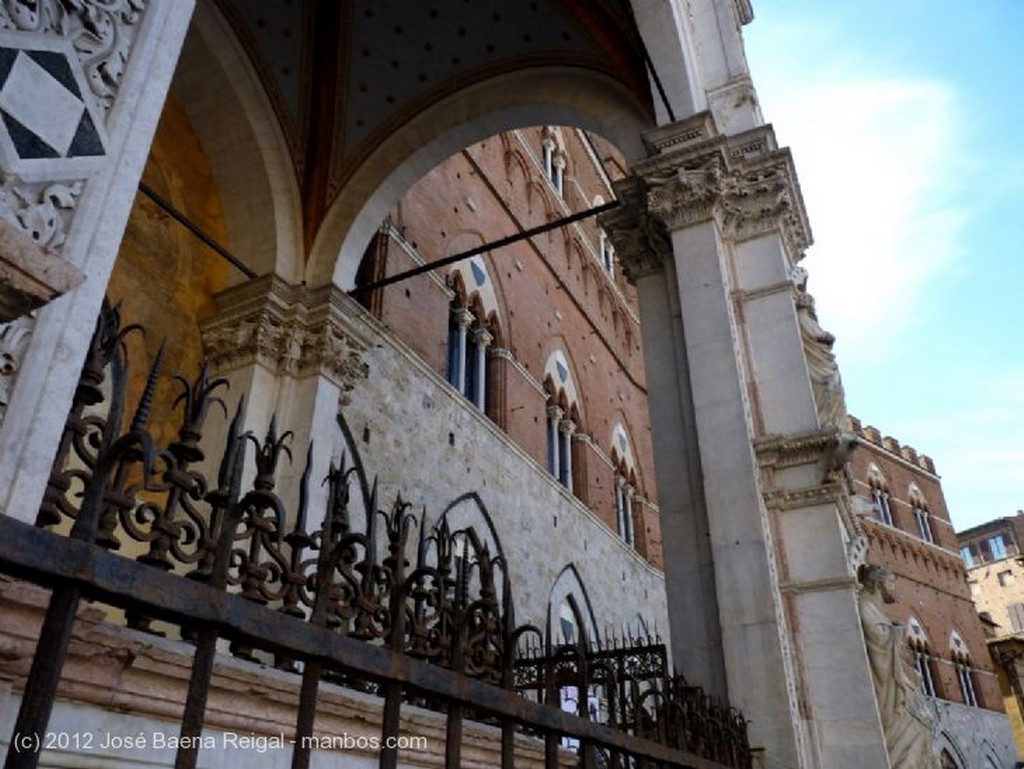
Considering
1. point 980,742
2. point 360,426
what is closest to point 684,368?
point 360,426

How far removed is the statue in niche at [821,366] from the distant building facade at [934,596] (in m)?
16.7

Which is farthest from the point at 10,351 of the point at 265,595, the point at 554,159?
the point at 554,159

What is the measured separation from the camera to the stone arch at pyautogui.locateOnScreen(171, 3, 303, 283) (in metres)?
6.87

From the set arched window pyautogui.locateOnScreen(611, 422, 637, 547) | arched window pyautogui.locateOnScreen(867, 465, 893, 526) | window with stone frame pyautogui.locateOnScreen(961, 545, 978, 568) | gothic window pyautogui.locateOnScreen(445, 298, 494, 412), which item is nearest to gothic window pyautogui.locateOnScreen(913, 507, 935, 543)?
arched window pyautogui.locateOnScreen(867, 465, 893, 526)

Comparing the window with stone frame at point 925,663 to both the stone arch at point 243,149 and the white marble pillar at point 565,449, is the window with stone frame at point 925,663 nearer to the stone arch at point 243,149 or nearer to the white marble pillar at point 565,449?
the white marble pillar at point 565,449

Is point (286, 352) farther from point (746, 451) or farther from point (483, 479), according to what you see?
point (483, 479)

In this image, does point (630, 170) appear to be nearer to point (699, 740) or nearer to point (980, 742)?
point (699, 740)

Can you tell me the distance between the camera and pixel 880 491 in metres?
23.4

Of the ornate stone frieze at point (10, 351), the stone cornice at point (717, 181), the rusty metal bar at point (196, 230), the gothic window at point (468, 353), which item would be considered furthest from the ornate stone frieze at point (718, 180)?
the gothic window at point (468, 353)

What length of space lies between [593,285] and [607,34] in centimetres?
1109

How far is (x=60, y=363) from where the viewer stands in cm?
157

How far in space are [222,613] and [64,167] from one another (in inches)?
42.3

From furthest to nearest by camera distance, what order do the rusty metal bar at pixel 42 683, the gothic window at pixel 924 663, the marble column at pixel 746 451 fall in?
the gothic window at pixel 924 663 → the marble column at pixel 746 451 → the rusty metal bar at pixel 42 683

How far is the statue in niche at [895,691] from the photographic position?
383 cm
